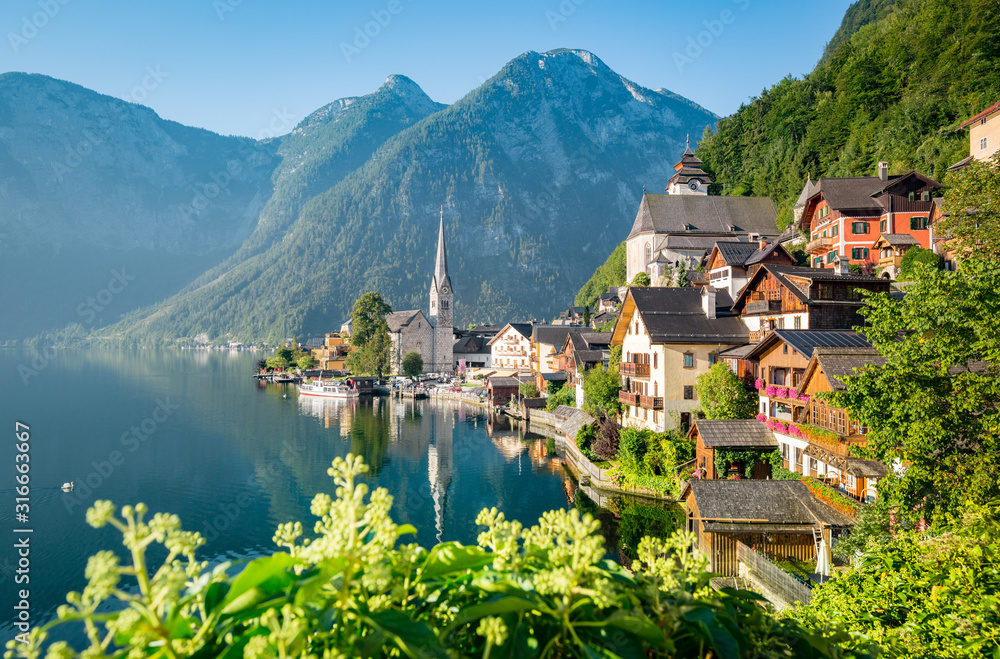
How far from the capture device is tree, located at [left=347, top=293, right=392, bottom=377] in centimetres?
9119

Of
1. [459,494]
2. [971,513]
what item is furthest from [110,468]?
[971,513]

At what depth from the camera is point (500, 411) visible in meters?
64.7

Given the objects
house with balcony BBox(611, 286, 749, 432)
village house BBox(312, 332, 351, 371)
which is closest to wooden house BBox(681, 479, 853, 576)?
house with balcony BBox(611, 286, 749, 432)

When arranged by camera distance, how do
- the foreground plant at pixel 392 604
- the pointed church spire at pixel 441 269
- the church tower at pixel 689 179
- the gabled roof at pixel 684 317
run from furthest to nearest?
the pointed church spire at pixel 441 269 < the church tower at pixel 689 179 < the gabled roof at pixel 684 317 < the foreground plant at pixel 392 604

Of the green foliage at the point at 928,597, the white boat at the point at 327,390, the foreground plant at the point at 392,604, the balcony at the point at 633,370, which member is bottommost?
the white boat at the point at 327,390

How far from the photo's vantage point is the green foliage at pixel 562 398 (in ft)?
179

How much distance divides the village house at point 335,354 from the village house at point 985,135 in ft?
302

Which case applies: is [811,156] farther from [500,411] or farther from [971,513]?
[971,513]

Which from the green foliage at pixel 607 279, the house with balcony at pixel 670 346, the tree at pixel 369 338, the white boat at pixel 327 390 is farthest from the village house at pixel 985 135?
the tree at pixel 369 338

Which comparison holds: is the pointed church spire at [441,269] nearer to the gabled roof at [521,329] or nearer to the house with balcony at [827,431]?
the gabled roof at [521,329]

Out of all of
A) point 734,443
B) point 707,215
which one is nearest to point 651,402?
point 734,443

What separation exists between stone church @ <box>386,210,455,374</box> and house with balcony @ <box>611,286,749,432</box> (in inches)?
2795

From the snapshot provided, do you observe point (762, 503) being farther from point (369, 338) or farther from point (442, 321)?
point (442, 321)

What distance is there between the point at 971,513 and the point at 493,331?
110045mm
